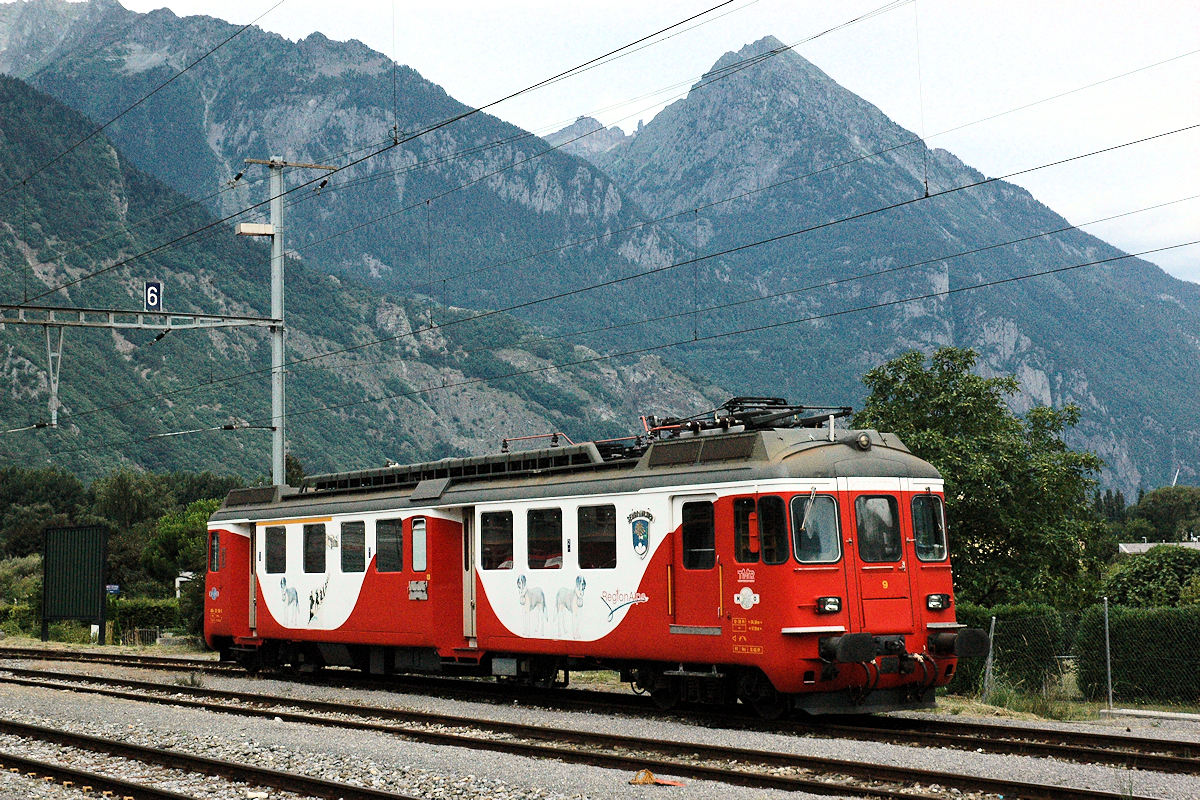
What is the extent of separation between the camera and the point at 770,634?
1504 cm

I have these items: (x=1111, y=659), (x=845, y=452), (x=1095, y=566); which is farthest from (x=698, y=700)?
(x=1095, y=566)

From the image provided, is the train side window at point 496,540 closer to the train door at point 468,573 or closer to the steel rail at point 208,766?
the train door at point 468,573

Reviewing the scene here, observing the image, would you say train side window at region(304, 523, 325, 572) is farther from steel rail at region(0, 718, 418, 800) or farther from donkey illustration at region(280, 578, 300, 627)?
steel rail at region(0, 718, 418, 800)

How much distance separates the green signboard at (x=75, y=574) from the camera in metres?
37.8

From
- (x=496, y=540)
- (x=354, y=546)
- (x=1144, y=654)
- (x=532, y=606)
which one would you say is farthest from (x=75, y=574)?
(x=1144, y=654)

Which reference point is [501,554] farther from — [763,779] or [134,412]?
[134,412]

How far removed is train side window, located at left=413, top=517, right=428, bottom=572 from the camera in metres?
20.5

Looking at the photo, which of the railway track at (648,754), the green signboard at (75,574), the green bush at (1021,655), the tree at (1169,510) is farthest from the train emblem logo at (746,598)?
the tree at (1169,510)

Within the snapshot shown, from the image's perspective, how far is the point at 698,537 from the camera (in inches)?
639

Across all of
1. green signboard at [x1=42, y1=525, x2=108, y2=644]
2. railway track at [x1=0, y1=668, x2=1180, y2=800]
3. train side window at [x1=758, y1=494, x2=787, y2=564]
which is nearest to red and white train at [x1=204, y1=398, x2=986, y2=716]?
train side window at [x1=758, y1=494, x2=787, y2=564]

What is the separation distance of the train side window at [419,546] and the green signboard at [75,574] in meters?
19.8

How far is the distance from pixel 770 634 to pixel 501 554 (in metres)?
5.65

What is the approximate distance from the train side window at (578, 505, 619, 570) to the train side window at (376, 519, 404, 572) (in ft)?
14.6

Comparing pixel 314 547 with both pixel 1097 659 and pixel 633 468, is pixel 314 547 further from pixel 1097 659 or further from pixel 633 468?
pixel 1097 659
